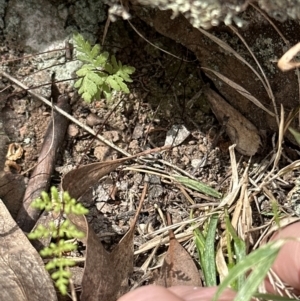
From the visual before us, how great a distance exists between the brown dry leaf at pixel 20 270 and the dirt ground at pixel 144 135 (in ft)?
0.91

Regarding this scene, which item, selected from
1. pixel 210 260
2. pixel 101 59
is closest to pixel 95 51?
pixel 101 59

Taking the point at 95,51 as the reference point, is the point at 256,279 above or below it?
below

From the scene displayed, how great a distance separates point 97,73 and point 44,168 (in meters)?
0.44

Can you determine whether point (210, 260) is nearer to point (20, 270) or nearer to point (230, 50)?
point (20, 270)

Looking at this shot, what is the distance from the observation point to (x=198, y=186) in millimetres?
2398

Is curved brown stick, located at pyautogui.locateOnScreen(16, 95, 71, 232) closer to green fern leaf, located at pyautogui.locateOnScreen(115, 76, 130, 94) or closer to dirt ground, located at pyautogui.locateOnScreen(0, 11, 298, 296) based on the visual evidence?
dirt ground, located at pyautogui.locateOnScreen(0, 11, 298, 296)

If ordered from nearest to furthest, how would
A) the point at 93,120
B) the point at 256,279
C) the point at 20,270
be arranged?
the point at 256,279, the point at 20,270, the point at 93,120

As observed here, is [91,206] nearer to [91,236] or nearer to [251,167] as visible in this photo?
[91,236]

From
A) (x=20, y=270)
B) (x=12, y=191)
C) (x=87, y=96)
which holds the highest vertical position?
(x=87, y=96)

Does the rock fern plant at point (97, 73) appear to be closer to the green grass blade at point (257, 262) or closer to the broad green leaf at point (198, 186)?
the broad green leaf at point (198, 186)

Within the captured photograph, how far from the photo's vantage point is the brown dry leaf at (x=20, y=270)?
2094 millimetres

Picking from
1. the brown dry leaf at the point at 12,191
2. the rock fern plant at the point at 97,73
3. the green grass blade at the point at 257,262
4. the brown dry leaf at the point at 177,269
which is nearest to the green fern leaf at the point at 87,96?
the rock fern plant at the point at 97,73

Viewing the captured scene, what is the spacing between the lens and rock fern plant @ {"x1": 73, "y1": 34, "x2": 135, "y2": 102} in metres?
2.25

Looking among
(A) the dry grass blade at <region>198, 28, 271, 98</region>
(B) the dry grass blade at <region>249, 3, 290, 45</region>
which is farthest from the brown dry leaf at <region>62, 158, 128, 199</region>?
(B) the dry grass blade at <region>249, 3, 290, 45</region>
